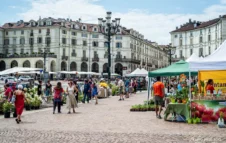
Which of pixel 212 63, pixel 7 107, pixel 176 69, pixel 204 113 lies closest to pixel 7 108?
pixel 7 107

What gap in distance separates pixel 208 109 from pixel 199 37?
3274 inches

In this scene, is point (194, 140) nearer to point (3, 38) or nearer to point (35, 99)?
point (35, 99)

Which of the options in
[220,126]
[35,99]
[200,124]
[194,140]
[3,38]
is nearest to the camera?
[194,140]

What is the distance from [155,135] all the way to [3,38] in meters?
85.4

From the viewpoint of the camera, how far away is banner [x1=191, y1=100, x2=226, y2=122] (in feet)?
43.4

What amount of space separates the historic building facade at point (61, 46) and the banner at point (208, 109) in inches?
2652

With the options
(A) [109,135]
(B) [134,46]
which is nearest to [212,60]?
(A) [109,135]

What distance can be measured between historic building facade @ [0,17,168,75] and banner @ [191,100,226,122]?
221ft

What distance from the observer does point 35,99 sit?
19.5 m

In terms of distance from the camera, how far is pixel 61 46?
279ft

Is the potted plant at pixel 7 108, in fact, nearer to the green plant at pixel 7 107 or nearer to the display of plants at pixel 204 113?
the green plant at pixel 7 107

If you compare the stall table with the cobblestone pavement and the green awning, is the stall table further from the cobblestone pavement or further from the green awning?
the green awning

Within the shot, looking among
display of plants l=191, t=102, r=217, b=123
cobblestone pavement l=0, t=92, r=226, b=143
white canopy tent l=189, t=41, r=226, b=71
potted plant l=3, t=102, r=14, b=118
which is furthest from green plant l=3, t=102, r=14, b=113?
white canopy tent l=189, t=41, r=226, b=71

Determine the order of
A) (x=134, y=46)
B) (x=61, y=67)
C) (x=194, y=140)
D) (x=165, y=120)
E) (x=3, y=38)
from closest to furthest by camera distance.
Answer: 1. (x=194, y=140)
2. (x=165, y=120)
3. (x=61, y=67)
4. (x=3, y=38)
5. (x=134, y=46)
